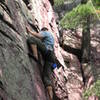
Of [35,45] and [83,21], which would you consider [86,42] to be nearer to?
[83,21]

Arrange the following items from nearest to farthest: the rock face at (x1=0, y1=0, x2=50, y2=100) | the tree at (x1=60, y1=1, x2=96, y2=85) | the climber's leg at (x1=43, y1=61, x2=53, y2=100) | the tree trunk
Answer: the rock face at (x1=0, y1=0, x2=50, y2=100), the climber's leg at (x1=43, y1=61, x2=53, y2=100), the tree at (x1=60, y1=1, x2=96, y2=85), the tree trunk

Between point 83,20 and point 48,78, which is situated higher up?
point 83,20

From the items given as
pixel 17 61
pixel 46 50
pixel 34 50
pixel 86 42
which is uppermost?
pixel 17 61

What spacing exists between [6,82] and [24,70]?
1249 millimetres

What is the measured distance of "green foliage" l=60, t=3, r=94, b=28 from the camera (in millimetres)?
17719

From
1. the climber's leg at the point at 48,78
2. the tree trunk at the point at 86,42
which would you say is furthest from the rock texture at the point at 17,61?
the tree trunk at the point at 86,42

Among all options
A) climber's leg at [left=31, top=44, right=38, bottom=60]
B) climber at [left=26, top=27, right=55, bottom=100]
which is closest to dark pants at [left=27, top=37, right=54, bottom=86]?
climber at [left=26, top=27, right=55, bottom=100]

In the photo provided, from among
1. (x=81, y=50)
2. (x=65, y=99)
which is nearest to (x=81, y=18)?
(x=81, y=50)

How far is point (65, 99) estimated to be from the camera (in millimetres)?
13273

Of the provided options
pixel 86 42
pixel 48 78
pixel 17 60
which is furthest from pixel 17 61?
pixel 86 42

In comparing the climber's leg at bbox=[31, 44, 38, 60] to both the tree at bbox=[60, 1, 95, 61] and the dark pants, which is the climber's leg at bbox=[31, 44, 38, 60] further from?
the tree at bbox=[60, 1, 95, 61]

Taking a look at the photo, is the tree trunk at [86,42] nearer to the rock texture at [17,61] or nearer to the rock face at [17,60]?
the rock texture at [17,61]

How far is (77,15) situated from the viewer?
60.7 ft

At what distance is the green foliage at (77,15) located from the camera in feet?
58.1
